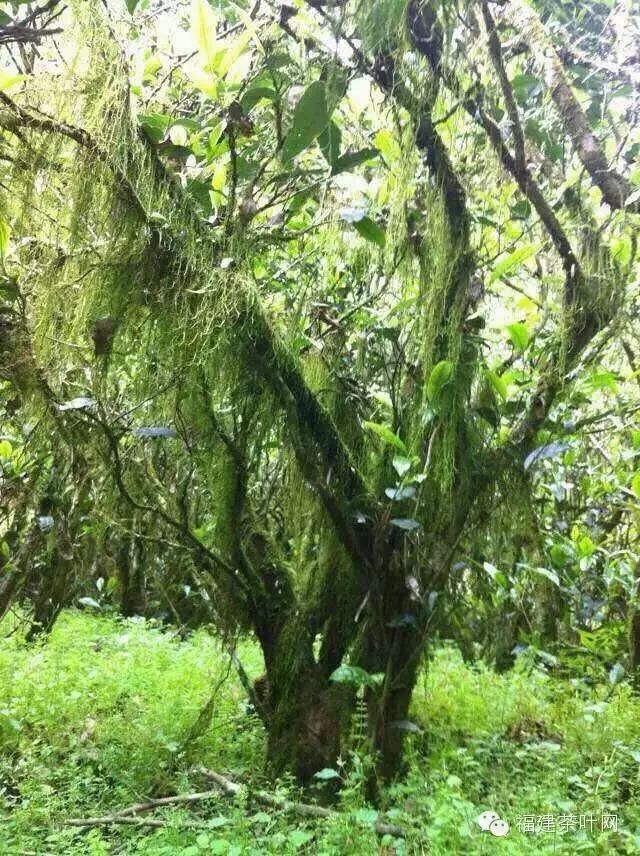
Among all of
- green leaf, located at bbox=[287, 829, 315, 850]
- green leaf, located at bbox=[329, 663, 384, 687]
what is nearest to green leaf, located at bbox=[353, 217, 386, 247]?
green leaf, located at bbox=[329, 663, 384, 687]

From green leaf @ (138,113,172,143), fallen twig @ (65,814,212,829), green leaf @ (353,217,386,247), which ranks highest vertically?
green leaf @ (138,113,172,143)

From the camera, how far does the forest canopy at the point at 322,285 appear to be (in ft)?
6.04

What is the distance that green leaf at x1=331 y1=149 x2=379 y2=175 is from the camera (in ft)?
6.18

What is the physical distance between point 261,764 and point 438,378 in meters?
1.42

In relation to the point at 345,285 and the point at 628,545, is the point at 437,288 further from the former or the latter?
the point at 628,545

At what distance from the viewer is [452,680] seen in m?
3.30

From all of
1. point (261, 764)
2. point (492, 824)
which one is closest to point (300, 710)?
point (261, 764)

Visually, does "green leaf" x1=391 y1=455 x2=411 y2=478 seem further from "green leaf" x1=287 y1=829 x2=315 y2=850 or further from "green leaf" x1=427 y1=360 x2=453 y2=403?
"green leaf" x1=287 y1=829 x2=315 y2=850

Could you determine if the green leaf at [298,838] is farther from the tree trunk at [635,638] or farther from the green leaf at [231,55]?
the tree trunk at [635,638]

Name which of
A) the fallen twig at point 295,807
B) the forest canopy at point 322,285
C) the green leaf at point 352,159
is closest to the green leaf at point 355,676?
the forest canopy at point 322,285

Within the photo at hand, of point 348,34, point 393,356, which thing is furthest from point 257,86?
point 393,356

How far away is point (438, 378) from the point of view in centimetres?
202

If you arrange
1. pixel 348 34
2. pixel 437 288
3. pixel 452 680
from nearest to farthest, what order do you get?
1. pixel 348 34
2. pixel 437 288
3. pixel 452 680

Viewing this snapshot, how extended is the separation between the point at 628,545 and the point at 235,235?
109 inches
